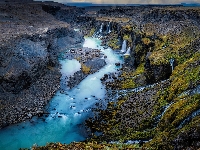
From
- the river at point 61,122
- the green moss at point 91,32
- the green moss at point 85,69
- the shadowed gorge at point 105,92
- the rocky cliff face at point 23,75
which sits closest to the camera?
the shadowed gorge at point 105,92

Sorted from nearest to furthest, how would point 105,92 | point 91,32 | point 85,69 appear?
point 105,92 < point 85,69 < point 91,32

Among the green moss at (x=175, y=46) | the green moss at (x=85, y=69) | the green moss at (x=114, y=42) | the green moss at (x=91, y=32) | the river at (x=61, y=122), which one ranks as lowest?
the river at (x=61, y=122)

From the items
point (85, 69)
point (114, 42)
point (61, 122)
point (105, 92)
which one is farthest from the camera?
point (114, 42)

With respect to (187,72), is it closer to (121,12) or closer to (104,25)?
(104,25)

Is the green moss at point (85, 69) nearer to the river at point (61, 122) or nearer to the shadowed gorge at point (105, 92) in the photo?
the shadowed gorge at point (105, 92)

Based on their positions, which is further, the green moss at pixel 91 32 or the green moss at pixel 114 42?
the green moss at pixel 91 32

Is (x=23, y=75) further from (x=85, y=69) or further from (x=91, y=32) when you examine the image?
(x=91, y=32)

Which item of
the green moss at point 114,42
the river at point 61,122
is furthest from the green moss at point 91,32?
the river at point 61,122

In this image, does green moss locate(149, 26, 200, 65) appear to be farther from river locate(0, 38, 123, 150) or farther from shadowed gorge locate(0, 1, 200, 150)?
river locate(0, 38, 123, 150)

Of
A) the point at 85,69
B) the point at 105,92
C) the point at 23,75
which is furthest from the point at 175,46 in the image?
the point at 23,75
